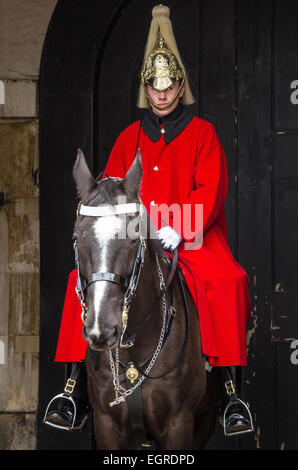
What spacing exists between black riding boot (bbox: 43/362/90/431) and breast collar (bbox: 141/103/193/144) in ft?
4.26

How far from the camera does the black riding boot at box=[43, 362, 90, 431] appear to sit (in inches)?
151

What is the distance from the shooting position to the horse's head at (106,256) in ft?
9.62

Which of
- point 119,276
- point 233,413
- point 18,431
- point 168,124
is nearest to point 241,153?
point 168,124

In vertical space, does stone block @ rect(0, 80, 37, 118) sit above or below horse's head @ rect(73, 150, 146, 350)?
above

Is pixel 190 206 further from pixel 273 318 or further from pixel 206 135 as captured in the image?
pixel 273 318

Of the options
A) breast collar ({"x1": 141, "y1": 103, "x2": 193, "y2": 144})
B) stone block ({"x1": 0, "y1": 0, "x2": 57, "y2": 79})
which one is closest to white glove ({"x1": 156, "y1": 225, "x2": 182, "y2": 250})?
breast collar ({"x1": 141, "y1": 103, "x2": 193, "y2": 144})

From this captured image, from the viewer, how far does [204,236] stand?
415cm

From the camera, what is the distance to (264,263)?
17.7 ft

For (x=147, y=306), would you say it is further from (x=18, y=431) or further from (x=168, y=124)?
(x=18, y=431)

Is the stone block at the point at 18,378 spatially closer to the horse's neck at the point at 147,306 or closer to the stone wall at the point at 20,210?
the stone wall at the point at 20,210

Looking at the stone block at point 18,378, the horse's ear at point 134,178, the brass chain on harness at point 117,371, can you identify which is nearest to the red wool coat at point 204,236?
the brass chain on harness at point 117,371

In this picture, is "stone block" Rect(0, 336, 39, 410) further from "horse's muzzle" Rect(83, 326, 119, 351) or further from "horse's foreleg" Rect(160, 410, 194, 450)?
"horse's muzzle" Rect(83, 326, 119, 351)

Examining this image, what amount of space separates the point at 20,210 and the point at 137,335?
226 cm

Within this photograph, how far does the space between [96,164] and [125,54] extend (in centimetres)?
83
